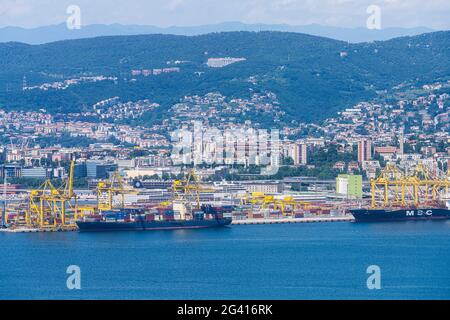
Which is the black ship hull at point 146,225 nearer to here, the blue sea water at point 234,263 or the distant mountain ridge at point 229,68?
the blue sea water at point 234,263

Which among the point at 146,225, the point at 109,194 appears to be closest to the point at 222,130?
the point at 109,194

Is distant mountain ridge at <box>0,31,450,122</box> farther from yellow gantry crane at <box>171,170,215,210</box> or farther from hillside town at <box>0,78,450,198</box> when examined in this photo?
yellow gantry crane at <box>171,170,215,210</box>

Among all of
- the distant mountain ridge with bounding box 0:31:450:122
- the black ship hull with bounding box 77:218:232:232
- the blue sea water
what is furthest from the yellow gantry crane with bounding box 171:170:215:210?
the distant mountain ridge with bounding box 0:31:450:122

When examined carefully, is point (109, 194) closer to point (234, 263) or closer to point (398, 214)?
point (398, 214)

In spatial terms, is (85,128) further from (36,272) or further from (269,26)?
(36,272)

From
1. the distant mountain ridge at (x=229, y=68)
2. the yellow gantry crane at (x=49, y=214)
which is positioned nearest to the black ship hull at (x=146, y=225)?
the yellow gantry crane at (x=49, y=214)
